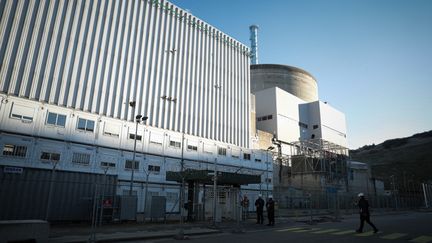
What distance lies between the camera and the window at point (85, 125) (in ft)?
99.7

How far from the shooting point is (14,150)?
977 inches

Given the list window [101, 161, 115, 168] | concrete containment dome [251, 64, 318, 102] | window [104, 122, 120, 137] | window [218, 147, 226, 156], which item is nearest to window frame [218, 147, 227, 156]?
window [218, 147, 226, 156]

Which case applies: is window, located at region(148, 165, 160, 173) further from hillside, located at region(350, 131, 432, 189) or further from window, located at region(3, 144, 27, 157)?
hillside, located at region(350, 131, 432, 189)

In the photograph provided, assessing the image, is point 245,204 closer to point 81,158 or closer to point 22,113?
point 81,158

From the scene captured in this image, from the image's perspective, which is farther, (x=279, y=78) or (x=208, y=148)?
(x=279, y=78)

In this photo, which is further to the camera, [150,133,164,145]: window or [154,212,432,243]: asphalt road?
[150,133,164,145]: window

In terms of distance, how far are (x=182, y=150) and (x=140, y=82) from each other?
10451 mm

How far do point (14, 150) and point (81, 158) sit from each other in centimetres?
566

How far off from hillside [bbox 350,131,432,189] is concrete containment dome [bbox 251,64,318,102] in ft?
120

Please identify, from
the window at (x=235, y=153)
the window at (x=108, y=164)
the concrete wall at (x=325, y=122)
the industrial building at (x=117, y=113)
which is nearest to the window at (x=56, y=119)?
the industrial building at (x=117, y=113)

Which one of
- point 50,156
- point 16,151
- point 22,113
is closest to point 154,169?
point 50,156

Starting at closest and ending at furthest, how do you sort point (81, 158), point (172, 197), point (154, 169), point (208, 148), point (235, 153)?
point (81, 158) → point (172, 197) → point (154, 169) → point (208, 148) → point (235, 153)

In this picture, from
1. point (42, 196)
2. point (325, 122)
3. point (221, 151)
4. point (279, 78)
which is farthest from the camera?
point (279, 78)

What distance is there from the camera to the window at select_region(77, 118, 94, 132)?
3040cm
